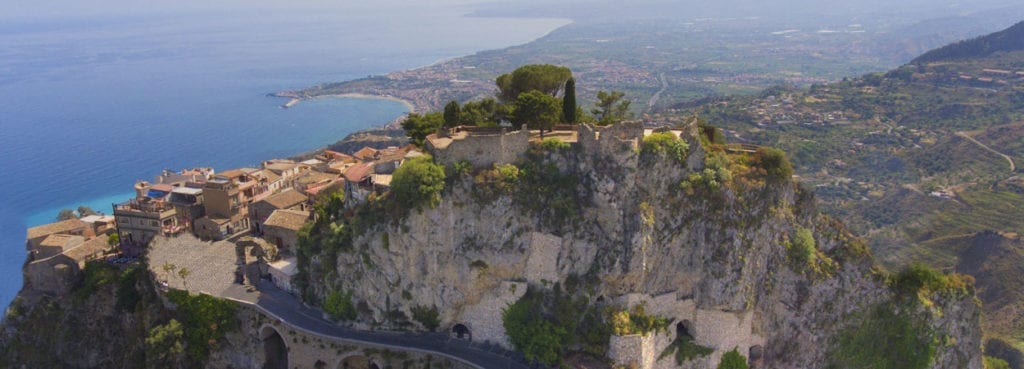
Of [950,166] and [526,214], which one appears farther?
[950,166]

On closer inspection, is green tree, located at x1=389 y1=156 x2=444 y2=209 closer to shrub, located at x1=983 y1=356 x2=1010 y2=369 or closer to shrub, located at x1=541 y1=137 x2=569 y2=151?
shrub, located at x1=541 y1=137 x2=569 y2=151

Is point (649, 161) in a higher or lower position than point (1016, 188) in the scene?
higher

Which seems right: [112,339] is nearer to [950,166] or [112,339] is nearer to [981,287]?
[981,287]

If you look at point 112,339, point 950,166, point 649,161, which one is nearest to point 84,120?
point 112,339

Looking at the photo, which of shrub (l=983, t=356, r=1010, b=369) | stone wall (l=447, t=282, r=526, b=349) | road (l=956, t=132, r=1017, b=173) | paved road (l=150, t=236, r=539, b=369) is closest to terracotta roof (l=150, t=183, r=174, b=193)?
paved road (l=150, t=236, r=539, b=369)

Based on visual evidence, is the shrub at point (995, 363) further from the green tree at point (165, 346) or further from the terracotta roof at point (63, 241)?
the terracotta roof at point (63, 241)

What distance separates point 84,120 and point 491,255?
14994 centimetres

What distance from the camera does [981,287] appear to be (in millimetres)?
56562

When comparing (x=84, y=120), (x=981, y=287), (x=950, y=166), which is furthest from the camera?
(x=84, y=120)

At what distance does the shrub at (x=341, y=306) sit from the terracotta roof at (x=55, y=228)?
2400 centimetres

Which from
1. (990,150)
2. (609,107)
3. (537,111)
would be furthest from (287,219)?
(990,150)

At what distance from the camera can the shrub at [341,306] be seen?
37219 mm

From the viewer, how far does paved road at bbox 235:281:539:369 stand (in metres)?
35.2

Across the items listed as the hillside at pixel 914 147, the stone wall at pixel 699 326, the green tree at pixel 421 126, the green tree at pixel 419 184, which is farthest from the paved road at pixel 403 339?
the hillside at pixel 914 147
